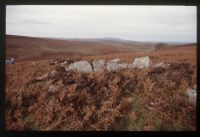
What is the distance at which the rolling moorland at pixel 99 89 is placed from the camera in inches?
127

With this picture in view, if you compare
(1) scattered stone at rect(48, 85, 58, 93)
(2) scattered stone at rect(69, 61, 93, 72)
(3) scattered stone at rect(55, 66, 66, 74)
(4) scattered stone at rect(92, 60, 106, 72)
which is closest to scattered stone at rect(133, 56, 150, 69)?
(4) scattered stone at rect(92, 60, 106, 72)

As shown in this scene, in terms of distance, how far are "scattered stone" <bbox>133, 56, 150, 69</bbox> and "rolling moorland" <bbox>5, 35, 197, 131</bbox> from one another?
0.11 ft

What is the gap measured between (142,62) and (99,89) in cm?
50

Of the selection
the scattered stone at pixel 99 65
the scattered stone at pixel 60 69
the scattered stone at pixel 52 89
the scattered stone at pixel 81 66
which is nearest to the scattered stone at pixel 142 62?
the scattered stone at pixel 99 65

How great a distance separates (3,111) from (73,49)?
936 mm

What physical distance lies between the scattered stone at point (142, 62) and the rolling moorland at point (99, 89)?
0.11 feet

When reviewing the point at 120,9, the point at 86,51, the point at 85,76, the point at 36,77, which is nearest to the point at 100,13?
the point at 120,9

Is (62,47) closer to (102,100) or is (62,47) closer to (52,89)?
(52,89)

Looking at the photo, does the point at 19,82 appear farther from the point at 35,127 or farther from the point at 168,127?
the point at 168,127

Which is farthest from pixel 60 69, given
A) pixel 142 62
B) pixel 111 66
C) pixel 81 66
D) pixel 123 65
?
pixel 142 62

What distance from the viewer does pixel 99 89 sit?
3295mm

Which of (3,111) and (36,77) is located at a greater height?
(36,77)

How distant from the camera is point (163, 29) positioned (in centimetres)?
331

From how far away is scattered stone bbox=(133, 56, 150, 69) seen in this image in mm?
3303
